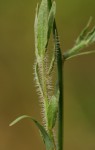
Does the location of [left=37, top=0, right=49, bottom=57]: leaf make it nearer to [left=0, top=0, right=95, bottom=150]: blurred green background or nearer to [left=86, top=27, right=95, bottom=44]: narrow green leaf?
[left=86, top=27, right=95, bottom=44]: narrow green leaf

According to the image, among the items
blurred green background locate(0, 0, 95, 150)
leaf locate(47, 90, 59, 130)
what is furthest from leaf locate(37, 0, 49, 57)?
blurred green background locate(0, 0, 95, 150)

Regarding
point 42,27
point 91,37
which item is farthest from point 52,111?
point 91,37

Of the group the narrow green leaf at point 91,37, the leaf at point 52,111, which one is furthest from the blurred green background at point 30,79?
the leaf at point 52,111

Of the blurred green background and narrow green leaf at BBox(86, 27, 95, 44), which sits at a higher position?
narrow green leaf at BBox(86, 27, 95, 44)

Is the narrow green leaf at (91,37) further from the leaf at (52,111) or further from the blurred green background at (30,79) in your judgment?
the blurred green background at (30,79)

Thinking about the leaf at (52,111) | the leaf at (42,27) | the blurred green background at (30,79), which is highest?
the leaf at (42,27)

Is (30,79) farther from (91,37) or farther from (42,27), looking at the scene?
(42,27)

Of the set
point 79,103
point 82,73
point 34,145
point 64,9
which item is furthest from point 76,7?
point 34,145
